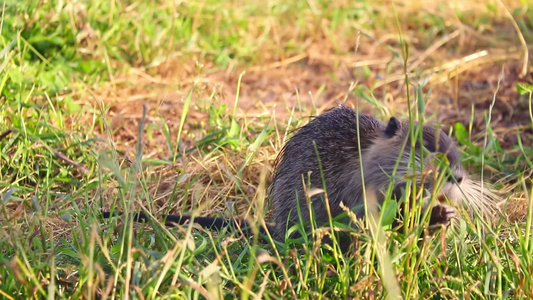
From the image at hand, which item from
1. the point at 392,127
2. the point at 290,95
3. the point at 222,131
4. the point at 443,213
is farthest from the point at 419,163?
the point at 290,95

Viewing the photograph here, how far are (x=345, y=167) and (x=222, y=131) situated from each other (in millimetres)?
960

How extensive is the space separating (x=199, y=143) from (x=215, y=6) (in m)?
1.94

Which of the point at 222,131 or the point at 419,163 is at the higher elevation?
the point at 419,163

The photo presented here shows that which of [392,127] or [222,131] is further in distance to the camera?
[222,131]

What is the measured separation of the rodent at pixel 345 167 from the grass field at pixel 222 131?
0.12 meters

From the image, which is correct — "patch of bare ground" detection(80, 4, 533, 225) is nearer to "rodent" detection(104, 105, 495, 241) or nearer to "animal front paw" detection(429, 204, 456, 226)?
"rodent" detection(104, 105, 495, 241)

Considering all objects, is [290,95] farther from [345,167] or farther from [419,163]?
[419,163]

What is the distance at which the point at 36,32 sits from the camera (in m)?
4.11

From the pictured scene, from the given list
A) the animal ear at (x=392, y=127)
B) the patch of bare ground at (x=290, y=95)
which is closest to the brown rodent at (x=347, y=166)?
the animal ear at (x=392, y=127)

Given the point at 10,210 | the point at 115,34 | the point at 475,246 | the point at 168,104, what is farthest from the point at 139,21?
the point at 475,246

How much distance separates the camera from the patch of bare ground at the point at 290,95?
3389mm

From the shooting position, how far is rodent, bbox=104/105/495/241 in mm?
2445

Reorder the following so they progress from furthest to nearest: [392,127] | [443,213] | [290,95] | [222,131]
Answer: [290,95] → [222,131] → [392,127] → [443,213]

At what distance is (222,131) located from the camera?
3.53 meters
